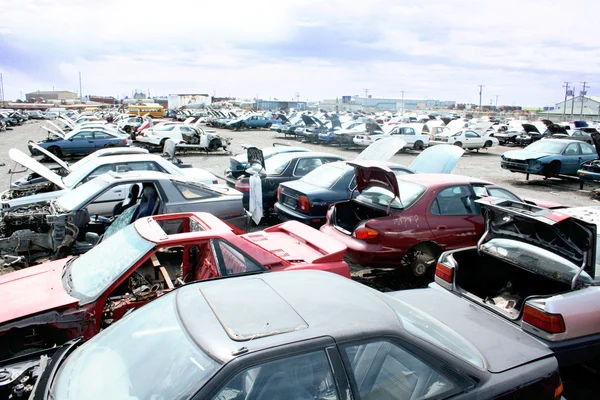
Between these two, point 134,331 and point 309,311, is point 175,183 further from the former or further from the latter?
point 309,311

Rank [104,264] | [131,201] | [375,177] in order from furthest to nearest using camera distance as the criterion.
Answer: [131,201]
[375,177]
[104,264]

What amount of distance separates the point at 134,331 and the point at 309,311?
1036mm

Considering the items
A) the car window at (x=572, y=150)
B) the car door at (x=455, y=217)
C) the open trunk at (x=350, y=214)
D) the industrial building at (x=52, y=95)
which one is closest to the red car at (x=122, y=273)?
the open trunk at (x=350, y=214)

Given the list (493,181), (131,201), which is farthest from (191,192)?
(493,181)

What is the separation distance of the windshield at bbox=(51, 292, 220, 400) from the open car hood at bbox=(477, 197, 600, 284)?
9.90 ft

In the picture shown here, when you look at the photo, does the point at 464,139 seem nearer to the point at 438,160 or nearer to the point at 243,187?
the point at 438,160

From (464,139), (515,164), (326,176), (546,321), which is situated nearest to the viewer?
(546,321)

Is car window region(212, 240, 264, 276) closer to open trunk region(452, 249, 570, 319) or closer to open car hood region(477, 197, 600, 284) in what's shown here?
open trunk region(452, 249, 570, 319)

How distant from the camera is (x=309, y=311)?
2.36 metres

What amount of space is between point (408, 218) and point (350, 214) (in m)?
1.14

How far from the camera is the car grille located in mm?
15177

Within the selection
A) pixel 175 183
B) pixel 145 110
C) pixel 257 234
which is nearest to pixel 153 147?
pixel 175 183

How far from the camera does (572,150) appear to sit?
1549 centimetres

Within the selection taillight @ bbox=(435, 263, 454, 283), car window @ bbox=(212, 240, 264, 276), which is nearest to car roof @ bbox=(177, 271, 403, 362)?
car window @ bbox=(212, 240, 264, 276)
